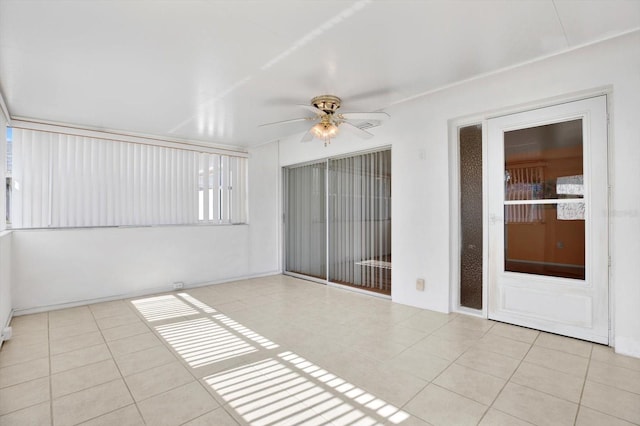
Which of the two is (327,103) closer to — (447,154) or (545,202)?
(447,154)

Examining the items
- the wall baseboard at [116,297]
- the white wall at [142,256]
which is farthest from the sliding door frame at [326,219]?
the wall baseboard at [116,297]

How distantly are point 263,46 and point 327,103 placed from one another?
1218 mm

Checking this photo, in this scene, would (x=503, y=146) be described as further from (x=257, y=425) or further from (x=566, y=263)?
(x=257, y=425)

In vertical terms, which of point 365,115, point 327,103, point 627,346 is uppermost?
point 327,103

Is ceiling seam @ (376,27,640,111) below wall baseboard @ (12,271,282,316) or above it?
above

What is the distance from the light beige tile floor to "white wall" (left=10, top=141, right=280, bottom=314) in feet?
1.62

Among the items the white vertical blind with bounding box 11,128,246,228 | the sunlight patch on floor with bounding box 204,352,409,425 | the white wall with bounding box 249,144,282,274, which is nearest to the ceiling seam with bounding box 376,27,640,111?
the white wall with bounding box 249,144,282,274

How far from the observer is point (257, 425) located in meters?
1.83

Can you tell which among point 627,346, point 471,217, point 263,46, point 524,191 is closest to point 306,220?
point 471,217

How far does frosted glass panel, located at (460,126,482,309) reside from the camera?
3615 mm

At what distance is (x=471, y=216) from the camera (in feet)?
12.1

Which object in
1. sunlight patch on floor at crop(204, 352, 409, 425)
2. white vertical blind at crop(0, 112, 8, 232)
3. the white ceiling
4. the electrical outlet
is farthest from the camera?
white vertical blind at crop(0, 112, 8, 232)

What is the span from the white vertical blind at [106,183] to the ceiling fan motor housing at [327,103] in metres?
2.76

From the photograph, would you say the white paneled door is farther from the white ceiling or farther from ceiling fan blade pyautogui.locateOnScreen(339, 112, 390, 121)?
ceiling fan blade pyautogui.locateOnScreen(339, 112, 390, 121)
